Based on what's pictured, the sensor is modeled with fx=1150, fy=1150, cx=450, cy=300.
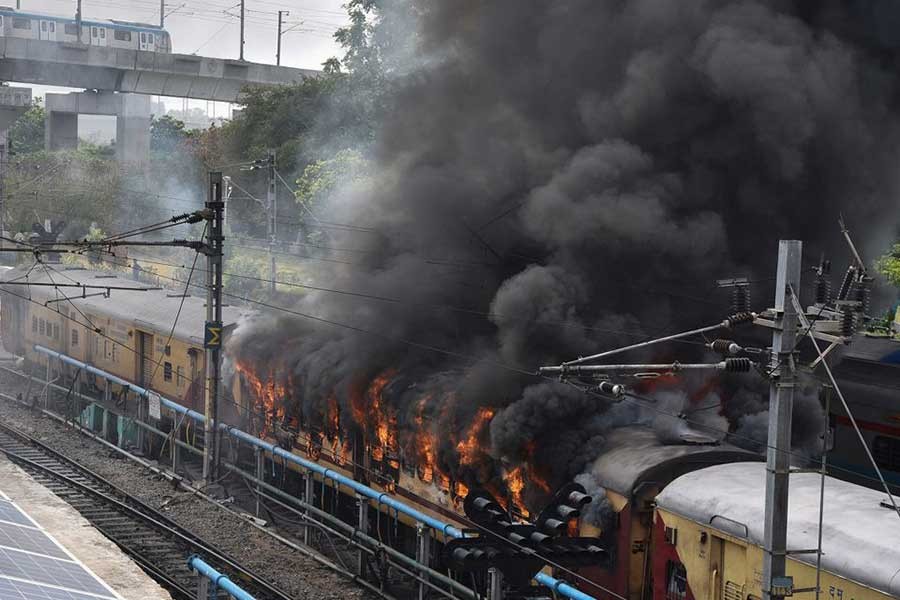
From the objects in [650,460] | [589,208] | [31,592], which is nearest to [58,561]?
[31,592]

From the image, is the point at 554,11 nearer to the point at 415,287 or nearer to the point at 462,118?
the point at 462,118

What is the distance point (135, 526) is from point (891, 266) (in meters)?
20.3

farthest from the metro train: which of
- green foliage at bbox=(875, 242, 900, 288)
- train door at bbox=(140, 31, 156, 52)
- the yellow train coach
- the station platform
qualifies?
Result: the station platform

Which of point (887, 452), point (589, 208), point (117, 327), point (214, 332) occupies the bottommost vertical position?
point (117, 327)

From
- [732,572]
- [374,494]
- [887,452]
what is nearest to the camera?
[732,572]

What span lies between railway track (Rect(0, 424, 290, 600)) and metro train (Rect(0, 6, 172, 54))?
43413 millimetres

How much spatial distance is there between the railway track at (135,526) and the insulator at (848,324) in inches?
370

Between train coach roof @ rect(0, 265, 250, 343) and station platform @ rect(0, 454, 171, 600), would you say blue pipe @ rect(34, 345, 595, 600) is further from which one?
station platform @ rect(0, 454, 171, 600)

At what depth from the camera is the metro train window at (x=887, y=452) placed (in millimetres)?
17141

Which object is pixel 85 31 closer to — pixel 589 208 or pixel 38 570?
pixel 589 208

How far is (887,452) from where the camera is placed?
57.0 ft

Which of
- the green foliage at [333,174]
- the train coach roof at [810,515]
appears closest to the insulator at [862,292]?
the train coach roof at [810,515]

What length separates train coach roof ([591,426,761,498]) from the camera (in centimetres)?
1259

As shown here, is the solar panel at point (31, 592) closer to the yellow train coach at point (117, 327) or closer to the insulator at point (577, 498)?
the insulator at point (577, 498)
